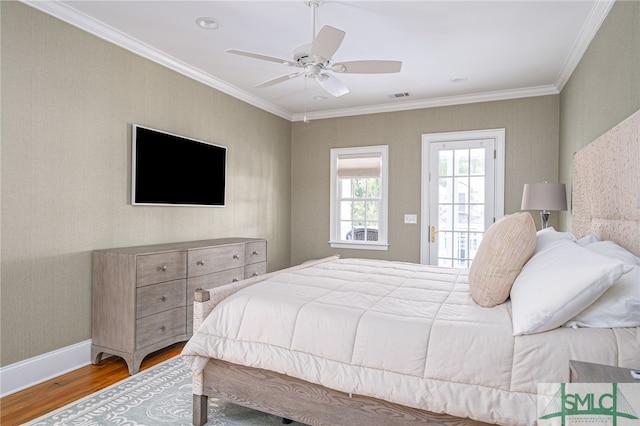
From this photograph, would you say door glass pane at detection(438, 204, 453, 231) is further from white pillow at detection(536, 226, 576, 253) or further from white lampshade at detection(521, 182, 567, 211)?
white pillow at detection(536, 226, 576, 253)

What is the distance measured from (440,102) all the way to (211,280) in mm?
3663

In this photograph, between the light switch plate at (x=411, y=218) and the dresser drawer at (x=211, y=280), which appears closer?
the dresser drawer at (x=211, y=280)

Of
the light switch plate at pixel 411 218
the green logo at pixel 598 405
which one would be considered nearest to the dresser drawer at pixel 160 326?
the green logo at pixel 598 405

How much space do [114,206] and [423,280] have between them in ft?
8.61

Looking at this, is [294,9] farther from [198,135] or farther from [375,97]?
[375,97]

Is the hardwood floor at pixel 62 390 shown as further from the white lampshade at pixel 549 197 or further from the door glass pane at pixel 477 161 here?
the door glass pane at pixel 477 161

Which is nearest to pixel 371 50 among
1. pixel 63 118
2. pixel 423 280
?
pixel 423 280

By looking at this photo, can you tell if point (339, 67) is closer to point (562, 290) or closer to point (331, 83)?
point (331, 83)

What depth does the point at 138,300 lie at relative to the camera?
2.78 metres

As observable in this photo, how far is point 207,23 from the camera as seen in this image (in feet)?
9.69

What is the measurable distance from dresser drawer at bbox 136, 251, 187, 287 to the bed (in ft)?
3.32

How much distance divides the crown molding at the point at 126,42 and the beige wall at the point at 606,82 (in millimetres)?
3620

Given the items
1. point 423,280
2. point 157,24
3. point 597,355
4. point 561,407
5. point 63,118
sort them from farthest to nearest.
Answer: point 157,24 < point 63,118 < point 423,280 < point 597,355 < point 561,407

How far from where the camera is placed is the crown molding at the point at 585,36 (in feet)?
8.55
